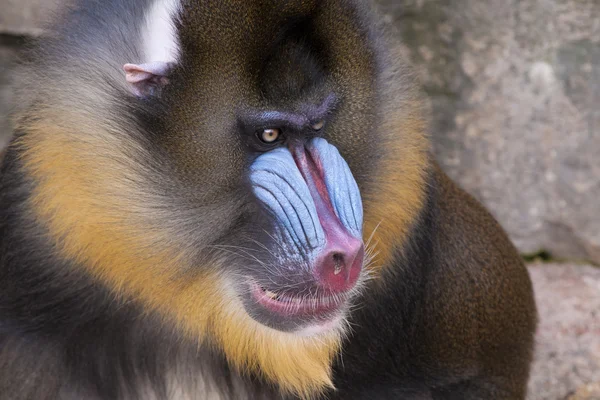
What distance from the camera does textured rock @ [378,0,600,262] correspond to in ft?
14.5

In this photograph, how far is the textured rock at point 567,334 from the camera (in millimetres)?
3900

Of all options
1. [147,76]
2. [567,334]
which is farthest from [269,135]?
[567,334]

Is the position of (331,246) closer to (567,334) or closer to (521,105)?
(567,334)

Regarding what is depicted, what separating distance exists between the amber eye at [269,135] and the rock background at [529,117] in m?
2.08

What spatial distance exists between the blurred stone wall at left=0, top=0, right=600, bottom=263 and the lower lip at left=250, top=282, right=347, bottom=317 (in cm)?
223

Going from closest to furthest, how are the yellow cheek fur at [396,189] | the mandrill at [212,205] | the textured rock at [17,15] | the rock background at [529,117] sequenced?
the mandrill at [212,205] → the yellow cheek fur at [396,189] → the rock background at [529,117] → the textured rock at [17,15]

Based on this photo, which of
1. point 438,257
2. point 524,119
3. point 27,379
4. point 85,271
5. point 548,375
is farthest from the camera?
point 524,119

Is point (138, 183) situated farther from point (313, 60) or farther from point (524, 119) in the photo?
point (524, 119)

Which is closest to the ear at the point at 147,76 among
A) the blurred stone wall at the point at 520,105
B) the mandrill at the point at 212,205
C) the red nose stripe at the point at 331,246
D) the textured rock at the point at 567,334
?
the mandrill at the point at 212,205

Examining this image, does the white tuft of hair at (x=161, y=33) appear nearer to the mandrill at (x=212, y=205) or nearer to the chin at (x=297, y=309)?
the mandrill at (x=212, y=205)

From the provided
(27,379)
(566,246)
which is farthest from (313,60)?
(566,246)

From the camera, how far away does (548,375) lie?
398cm

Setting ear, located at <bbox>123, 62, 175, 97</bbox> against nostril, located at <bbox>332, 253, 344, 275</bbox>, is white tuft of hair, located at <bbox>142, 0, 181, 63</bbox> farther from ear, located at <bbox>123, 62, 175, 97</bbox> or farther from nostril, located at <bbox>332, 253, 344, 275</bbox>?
nostril, located at <bbox>332, 253, 344, 275</bbox>

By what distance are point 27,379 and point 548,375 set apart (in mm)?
2146
